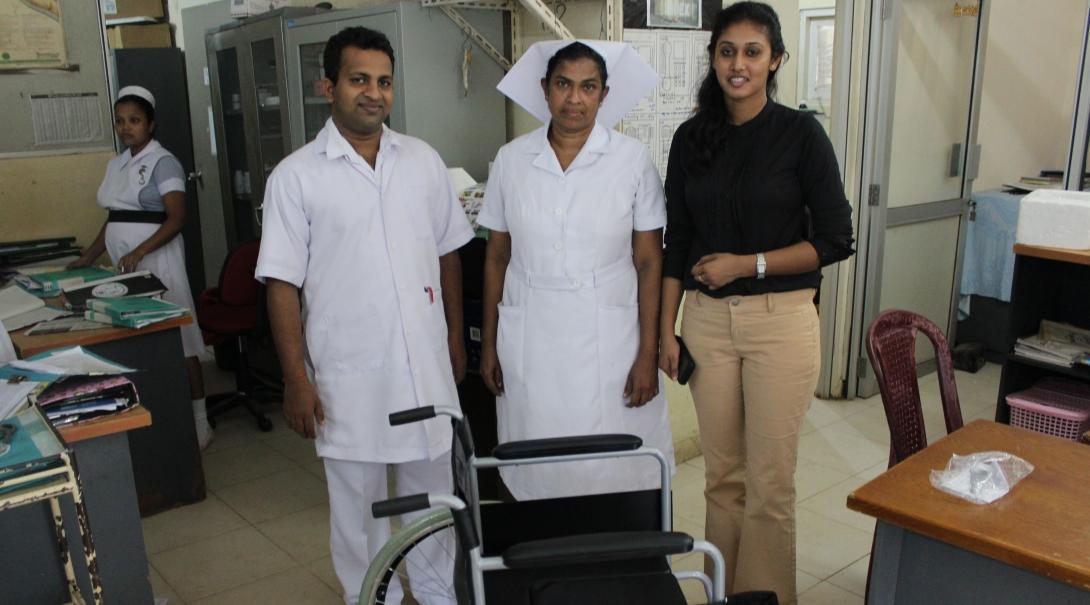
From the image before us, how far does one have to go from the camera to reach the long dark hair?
1.90m

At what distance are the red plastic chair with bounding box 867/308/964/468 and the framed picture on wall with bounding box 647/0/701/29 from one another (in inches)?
56.9

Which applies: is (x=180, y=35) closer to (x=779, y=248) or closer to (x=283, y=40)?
(x=283, y=40)

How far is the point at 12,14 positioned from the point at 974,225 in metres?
4.74

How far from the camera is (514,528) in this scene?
69.1 inches

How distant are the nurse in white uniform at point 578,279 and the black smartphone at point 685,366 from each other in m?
0.08

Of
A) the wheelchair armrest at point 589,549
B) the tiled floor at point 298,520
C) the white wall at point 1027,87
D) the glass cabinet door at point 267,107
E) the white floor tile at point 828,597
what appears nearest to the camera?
the wheelchair armrest at point 589,549

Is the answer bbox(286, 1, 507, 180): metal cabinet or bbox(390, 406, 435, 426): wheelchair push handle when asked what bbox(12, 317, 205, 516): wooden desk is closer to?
bbox(286, 1, 507, 180): metal cabinet

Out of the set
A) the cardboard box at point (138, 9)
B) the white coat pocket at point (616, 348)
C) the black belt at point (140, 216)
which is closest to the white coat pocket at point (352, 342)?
the white coat pocket at point (616, 348)

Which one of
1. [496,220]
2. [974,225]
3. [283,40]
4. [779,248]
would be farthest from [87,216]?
[974,225]

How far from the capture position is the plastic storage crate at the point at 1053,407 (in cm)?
281

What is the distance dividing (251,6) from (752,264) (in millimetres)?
3214

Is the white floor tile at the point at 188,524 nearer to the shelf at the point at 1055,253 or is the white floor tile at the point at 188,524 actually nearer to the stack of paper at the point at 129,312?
the stack of paper at the point at 129,312

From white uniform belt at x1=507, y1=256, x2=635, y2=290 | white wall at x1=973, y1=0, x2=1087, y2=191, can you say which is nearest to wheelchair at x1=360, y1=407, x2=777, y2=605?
white uniform belt at x1=507, y1=256, x2=635, y2=290

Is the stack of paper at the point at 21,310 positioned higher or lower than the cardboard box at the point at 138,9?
lower
